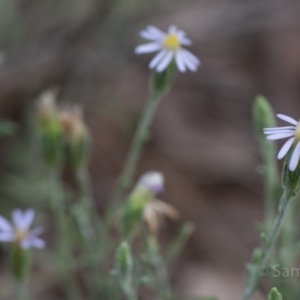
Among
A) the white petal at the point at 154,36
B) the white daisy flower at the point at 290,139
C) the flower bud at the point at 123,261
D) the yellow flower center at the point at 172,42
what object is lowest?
the flower bud at the point at 123,261

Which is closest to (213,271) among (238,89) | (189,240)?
(189,240)

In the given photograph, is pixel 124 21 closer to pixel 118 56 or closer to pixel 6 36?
pixel 118 56

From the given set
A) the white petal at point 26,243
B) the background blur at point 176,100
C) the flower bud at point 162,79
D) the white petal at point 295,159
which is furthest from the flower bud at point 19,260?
the background blur at point 176,100

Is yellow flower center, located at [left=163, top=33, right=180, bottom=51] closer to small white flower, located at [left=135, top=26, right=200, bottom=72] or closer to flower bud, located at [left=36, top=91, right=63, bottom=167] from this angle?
small white flower, located at [left=135, top=26, right=200, bottom=72]

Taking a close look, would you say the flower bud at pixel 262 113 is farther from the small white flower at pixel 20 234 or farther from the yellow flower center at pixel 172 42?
the small white flower at pixel 20 234

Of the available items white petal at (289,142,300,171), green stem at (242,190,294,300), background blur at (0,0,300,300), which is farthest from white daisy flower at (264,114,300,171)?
background blur at (0,0,300,300)

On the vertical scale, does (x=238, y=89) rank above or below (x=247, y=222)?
above
